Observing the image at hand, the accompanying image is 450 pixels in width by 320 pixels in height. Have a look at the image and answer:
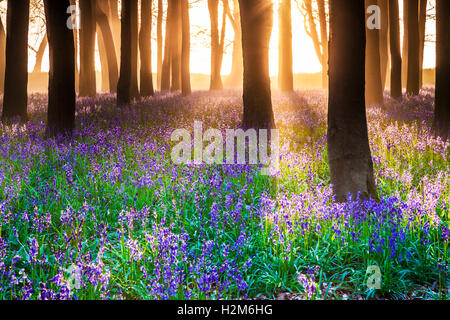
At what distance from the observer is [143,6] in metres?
20.1

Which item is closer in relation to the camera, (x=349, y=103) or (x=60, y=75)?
(x=349, y=103)

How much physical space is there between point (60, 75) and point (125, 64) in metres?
4.91

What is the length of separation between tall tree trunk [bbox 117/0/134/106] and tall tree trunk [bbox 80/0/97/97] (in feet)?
18.7

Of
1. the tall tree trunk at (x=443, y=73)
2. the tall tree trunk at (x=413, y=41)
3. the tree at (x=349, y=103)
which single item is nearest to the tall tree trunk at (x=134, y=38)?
the tall tree trunk at (x=443, y=73)

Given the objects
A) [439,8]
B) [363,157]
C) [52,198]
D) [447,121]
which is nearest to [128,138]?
[52,198]

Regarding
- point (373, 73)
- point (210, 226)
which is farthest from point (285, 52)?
point (210, 226)

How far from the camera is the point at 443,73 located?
812 centimetres

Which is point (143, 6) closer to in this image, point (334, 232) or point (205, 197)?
point (205, 197)

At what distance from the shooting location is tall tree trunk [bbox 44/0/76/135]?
844 centimetres

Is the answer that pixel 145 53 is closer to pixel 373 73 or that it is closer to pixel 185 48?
pixel 185 48

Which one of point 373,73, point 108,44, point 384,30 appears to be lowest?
point 373,73
